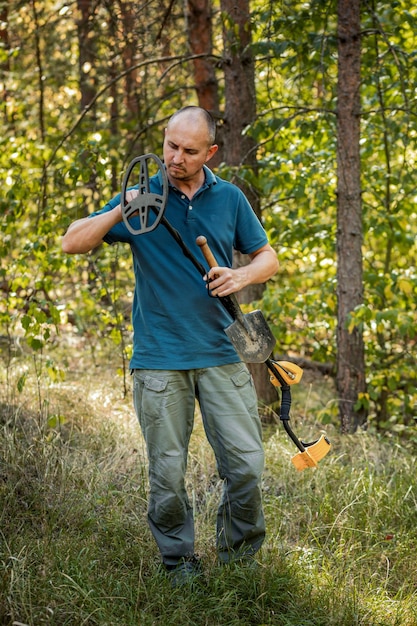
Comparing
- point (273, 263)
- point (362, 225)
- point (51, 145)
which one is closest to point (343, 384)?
point (362, 225)

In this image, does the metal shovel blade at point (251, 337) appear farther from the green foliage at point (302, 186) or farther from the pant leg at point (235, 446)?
the green foliage at point (302, 186)

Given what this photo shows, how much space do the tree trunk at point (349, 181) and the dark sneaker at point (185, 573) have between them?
258 centimetres

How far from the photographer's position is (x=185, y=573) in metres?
3.09

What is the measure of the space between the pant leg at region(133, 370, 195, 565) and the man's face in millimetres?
860

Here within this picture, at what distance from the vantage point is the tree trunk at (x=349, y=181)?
5.38 meters

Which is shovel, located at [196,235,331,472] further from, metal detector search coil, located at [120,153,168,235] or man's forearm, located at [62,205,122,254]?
man's forearm, located at [62,205,122,254]

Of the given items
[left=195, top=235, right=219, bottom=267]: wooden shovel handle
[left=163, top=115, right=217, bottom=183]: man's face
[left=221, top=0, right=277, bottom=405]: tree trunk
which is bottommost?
[left=195, top=235, right=219, bottom=267]: wooden shovel handle

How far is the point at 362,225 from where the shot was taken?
226 inches

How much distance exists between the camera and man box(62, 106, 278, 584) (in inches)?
121

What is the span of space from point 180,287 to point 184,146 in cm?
59

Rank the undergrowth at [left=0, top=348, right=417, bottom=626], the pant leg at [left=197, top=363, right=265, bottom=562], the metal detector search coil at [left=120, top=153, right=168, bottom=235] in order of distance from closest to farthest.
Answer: the metal detector search coil at [left=120, top=153, right=168, bottom=235]
the undergrowth at [left=0, top=348, right=417, bottom=626]
the pant leg at [left=197, top=363, right=265, bottom=562]

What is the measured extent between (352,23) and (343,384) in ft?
8.96

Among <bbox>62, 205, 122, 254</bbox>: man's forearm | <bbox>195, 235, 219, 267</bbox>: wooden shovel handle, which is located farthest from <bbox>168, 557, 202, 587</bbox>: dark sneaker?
<bbox>62, 205, 122, 254</bbox>: man's forearm

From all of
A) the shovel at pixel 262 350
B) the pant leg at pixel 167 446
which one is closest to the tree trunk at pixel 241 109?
the shovel at pixel 262 350
